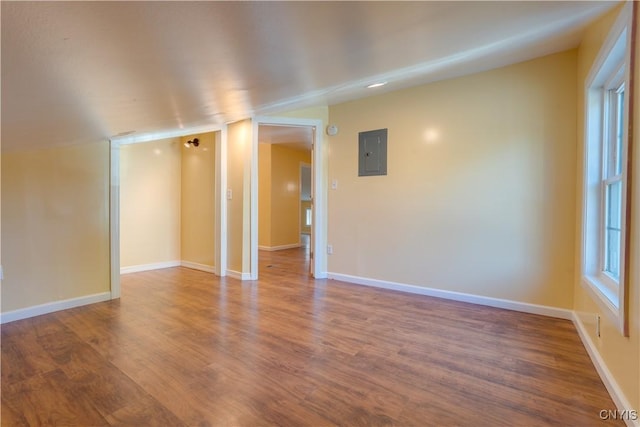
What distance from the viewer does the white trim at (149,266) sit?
4.20 metres

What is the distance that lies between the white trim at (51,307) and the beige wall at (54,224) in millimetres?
36

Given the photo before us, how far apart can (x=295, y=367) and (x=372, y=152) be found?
2.57m

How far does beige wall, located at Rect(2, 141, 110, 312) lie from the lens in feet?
8.03

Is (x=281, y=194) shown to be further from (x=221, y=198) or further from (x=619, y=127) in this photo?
(x=619, y=127)

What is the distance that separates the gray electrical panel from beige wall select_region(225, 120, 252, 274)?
4.60ft

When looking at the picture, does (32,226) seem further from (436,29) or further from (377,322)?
(436,29)

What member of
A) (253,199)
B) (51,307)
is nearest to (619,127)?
(253,199)

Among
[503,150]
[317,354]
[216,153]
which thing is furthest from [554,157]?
[216,153]

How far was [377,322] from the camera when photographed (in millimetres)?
2469

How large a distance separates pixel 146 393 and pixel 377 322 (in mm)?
1639

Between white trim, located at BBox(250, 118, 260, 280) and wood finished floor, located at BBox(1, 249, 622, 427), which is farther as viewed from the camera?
white trim, located at BBox(250, 118, 260, 280)

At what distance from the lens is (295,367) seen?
1763 millimetres

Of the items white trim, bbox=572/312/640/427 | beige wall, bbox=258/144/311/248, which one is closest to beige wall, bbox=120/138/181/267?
beige wall, bbox=258/144/311/248

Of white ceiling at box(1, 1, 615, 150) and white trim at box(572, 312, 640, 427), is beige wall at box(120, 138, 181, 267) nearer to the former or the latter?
white ceiling at box(1, 1, 615, 150)
